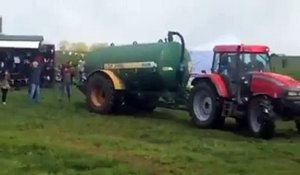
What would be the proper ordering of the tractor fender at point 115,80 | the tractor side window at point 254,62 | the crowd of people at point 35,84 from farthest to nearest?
the crowd of people at point 35,84 → the tractor fender at point 115,80 → the tractor side window at point 254,62

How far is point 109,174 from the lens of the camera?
1080cm

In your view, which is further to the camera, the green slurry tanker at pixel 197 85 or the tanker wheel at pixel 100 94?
the tanker wheel at pixel 100 94

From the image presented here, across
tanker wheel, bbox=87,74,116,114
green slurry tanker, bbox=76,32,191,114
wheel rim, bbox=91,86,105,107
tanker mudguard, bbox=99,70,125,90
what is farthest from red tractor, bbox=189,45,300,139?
wheel rim, bbox=91,86,105,107

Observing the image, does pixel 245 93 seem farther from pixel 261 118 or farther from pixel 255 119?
pixel 261 118

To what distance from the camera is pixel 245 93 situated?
18.3 m

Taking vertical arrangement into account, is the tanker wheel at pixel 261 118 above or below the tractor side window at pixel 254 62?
below

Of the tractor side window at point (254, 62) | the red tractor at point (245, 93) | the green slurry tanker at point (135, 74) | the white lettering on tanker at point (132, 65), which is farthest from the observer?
the white lettering on tanker at point (132, 65)

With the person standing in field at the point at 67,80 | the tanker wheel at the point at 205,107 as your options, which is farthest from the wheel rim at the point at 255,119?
the person standing in field at the point at 67,80

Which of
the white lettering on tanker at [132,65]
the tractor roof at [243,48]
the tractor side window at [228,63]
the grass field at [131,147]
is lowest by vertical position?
the grass field at [131,147]

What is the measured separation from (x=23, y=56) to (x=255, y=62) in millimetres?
22759

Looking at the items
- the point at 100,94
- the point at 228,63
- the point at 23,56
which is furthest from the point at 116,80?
the point at 23,56

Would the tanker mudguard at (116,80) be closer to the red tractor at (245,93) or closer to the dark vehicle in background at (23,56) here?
the red tractor at (245,93)

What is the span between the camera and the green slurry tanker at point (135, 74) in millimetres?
21625

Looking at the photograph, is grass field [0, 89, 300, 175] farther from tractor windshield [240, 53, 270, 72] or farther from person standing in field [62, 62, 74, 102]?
person standing in field [62, 62, 74, 102]
